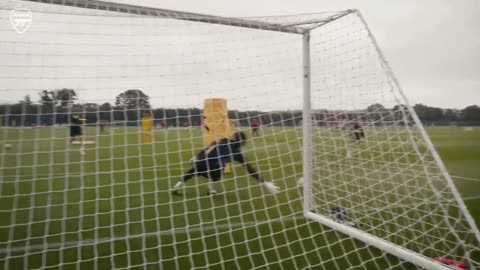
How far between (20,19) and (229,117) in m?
2.26

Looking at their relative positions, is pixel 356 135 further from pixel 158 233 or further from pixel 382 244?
pixel 158 233

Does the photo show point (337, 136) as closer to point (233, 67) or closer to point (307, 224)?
point (307, 224)

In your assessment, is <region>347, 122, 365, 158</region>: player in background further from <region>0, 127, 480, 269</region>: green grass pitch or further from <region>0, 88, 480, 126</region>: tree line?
<region>0, 127, 480, 269</region>: green grass pitch

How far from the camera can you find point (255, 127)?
382 centimetres

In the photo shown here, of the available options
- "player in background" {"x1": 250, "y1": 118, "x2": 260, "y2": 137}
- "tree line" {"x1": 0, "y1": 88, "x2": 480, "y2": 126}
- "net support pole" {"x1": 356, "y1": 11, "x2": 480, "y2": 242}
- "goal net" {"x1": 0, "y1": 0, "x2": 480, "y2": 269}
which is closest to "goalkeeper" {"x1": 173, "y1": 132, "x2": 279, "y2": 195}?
"goal net" {"x1": 0, "y1": 0, "x2": 480, "y2": 269}

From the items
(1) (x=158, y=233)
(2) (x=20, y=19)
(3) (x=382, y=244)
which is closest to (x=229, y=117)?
(1) (x=158, y=233)

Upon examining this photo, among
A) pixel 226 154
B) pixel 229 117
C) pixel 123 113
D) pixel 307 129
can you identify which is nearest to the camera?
pixel 123 113

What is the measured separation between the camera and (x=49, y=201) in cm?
488

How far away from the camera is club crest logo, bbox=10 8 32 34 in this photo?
2840 millimetres

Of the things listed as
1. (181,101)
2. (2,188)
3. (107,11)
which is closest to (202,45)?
(181,101)

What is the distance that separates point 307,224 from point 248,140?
1150 mm

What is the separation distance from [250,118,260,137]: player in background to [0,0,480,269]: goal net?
14 mm

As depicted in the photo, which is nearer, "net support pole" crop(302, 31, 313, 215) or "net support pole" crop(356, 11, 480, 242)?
"net support pole" crop(356, 11, 480, 242)

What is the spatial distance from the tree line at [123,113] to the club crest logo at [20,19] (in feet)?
1.59
